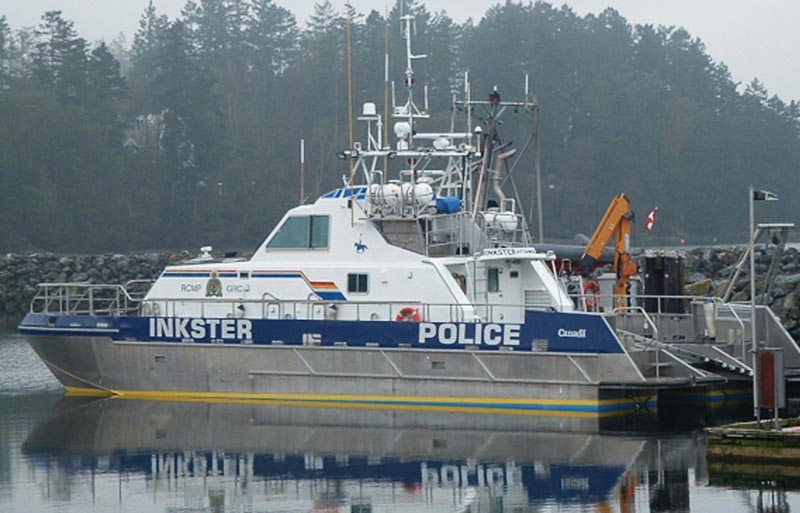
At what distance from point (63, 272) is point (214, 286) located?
81.8ft

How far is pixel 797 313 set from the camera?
97.7ft

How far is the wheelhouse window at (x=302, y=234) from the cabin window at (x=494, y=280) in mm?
2413

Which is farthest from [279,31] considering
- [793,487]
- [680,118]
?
[793,487]

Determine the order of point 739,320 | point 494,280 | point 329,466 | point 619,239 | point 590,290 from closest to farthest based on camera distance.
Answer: point 329,466 → point 739,320 → point 494,280 → point 619,239 → point 590,290

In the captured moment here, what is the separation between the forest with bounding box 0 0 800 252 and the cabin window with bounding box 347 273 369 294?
38.2 m

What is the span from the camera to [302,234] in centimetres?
2319

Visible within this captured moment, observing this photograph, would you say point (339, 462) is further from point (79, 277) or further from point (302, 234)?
point (79, 277)

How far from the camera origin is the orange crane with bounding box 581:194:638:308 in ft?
77.7

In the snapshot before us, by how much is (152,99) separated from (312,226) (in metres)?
49.3

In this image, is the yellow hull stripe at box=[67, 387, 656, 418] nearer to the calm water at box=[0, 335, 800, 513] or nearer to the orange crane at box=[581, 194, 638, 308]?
the calm water at box=[0, 335, 800, 513]

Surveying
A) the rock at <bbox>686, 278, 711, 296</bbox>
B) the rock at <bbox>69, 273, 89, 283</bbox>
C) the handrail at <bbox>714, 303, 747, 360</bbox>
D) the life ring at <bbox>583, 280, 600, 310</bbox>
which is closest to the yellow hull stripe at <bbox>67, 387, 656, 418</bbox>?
the handrail at <bbox>714, 303, 747, 360</bbox>

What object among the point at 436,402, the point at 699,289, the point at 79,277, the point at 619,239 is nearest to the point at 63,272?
the point at 79,277

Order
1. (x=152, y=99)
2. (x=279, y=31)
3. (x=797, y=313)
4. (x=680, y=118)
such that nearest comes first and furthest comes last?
(x=797, y=313) → (x=152, y=99) → (x=680, y=118) → (x=279, y=31)

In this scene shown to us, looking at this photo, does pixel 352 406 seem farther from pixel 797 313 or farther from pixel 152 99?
pixel 152 99
